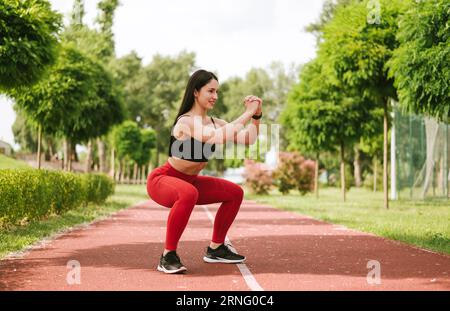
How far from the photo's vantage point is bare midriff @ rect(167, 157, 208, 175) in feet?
22.4

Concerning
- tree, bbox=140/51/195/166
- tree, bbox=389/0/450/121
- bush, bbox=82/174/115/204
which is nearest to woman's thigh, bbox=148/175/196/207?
tree, bbox=389/0/450/121

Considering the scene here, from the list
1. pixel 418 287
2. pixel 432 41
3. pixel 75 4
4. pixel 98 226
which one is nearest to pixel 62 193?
pixel 98 226

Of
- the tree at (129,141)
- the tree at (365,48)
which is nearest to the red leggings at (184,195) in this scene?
the tree at (365,48)

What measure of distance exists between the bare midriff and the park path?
1163mm

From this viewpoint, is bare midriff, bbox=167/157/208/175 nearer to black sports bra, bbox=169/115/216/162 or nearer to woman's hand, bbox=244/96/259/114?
black sports bra, bbox=169/115/216/162

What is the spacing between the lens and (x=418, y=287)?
6059 millimetres

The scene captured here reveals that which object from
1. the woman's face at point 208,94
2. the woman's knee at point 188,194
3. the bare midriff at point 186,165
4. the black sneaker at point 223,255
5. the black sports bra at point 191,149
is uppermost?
the woman's face at point 208,94

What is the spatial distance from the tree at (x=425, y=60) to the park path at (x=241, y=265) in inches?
152

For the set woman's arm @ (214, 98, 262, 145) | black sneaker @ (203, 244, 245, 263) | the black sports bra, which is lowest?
black sneaker @ (203, 244, 245, 263)

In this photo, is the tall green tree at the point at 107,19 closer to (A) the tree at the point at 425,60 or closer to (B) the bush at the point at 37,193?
(B) the bush at the point at 37,193

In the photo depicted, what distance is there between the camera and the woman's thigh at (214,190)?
716 cm

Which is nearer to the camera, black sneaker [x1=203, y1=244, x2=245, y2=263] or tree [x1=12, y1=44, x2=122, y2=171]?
black sneaker [x1=203, y1=244, x2=245, y2=263]
